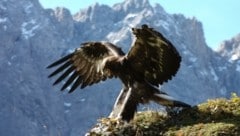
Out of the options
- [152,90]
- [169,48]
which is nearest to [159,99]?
[152,90]

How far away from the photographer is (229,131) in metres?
8.52

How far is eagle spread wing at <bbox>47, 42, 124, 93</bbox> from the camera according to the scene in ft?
37.0

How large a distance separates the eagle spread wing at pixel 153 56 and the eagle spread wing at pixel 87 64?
1.63 ft

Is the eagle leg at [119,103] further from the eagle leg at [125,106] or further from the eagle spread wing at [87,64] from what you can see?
the eagle spread wing at [87,64]

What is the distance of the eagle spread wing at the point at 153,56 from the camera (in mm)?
9852

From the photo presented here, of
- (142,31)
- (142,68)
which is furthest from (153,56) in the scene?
(142,31)

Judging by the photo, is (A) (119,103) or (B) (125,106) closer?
(B) (125,106)

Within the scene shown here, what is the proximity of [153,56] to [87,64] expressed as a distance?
7.14ft

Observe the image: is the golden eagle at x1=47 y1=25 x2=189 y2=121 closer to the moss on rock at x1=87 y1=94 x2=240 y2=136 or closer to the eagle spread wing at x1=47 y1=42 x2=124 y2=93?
the eagle spread wing at x1=47 y1=42 x2=124 y2=93

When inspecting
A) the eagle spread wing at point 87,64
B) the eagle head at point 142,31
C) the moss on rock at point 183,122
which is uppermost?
the eagle spread wing at point 87,64

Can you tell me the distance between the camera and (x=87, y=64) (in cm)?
1228

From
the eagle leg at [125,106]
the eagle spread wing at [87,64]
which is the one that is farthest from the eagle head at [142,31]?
the eagle leg at [125,106]

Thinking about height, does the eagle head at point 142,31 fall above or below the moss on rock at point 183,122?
above

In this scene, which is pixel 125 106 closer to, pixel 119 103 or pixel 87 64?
pixel 119 103
